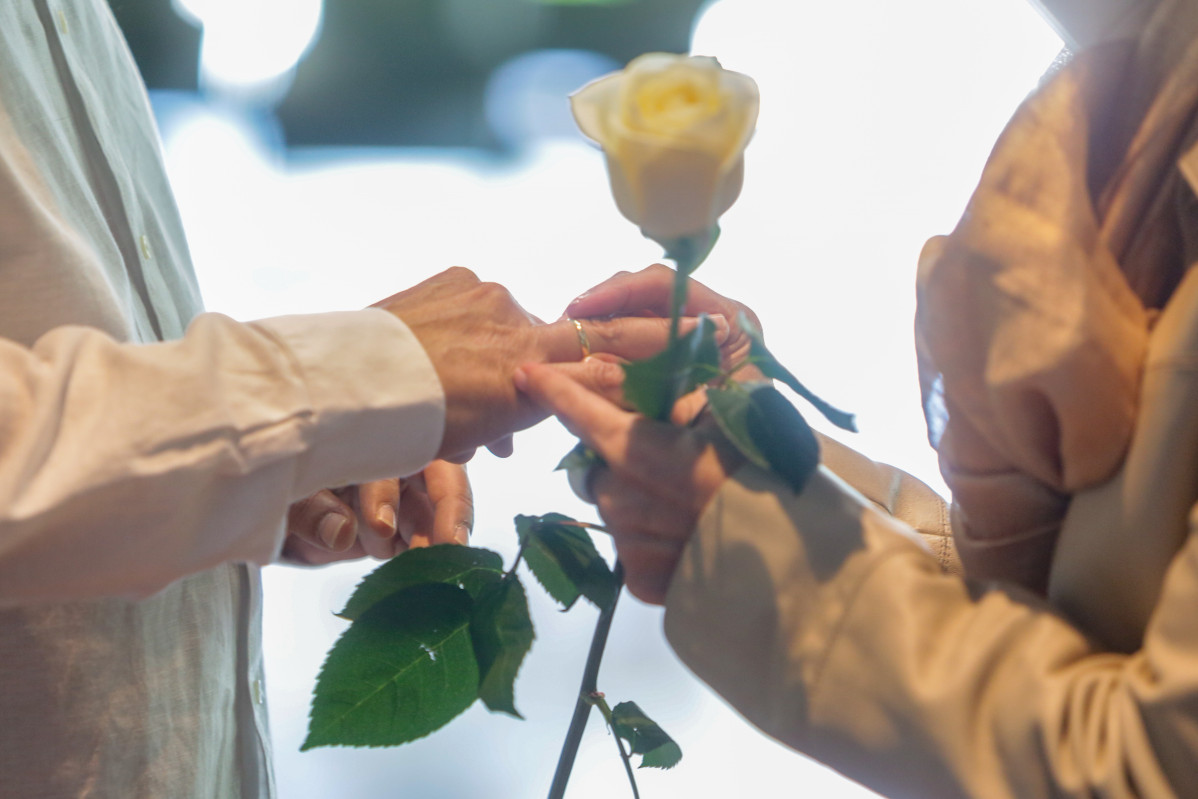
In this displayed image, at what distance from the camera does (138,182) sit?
0.88 meters

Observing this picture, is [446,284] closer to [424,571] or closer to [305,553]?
[424,571]

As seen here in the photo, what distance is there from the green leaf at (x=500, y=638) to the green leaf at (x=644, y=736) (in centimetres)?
8

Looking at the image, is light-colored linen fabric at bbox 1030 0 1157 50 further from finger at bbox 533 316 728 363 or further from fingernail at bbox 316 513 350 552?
fingernail at bbox 316 513 350 552

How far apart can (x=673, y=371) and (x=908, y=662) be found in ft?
0.57

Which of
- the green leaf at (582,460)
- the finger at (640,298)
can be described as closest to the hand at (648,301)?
the finger at (640,298)

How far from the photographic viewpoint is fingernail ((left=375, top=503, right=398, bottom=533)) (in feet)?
2.53

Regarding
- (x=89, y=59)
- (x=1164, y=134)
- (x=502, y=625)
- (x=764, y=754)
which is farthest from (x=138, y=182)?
(x=764, y=754)

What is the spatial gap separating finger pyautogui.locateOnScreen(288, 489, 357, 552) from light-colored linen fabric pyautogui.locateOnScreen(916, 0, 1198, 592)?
538 millimetres

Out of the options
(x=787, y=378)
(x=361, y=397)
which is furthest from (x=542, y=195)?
(x=787, y=378)

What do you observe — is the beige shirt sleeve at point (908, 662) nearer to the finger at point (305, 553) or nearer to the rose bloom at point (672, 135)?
the rose bloom at point (672, 135)

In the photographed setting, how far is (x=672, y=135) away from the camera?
0.34 meters

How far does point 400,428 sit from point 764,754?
105 centimetres

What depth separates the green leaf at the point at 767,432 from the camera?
1.34 feet

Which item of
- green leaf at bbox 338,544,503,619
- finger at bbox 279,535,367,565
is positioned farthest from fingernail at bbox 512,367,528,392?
finger at bbox 279,535,367,565
